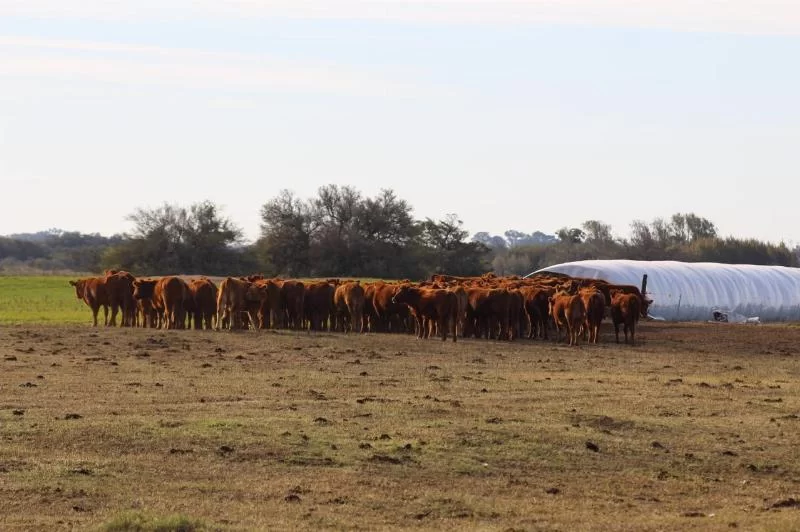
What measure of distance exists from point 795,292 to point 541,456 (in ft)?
159

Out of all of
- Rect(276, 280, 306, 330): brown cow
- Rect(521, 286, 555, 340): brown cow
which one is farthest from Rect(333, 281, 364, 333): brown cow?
Rect(521, 286, 555, 340): brown cow

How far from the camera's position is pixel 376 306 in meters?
38.9

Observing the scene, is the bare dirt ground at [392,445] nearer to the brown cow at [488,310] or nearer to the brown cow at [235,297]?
the brown cow at [488,310]

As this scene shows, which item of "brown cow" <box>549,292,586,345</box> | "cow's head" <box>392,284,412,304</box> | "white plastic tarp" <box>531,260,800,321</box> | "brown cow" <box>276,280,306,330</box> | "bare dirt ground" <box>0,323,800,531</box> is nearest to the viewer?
"bare dirt ground" <box>0,323,800,531</box>

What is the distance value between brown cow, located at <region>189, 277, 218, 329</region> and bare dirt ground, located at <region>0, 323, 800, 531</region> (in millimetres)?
12321

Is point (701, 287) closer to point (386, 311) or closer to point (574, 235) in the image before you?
point (386, 311)

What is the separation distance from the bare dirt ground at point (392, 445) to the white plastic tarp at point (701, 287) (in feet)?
96.3

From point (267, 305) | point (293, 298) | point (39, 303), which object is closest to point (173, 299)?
point (267, 305)

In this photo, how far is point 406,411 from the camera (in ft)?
59.9

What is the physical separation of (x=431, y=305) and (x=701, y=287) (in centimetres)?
2496

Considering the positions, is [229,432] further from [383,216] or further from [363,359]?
[383,216]

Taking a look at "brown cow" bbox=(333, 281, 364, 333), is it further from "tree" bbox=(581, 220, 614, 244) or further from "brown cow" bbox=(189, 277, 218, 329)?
"tree" bbox=(581, 220, 614, 244)

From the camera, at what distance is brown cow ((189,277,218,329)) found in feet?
128

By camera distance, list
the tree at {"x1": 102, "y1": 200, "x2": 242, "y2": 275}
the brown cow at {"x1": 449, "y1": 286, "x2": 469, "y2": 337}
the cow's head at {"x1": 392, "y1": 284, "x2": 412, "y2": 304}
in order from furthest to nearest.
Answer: the tree at {"x1": 102, "y1": 200, "x2": 242, "y2": 275}, the cow's head at {"x1": 392, "y1": 284, "x2": 412, "y2": 304}, the brown cow at {"x1": 449, "y1": 286, "x2": 469, "y2": 337}
